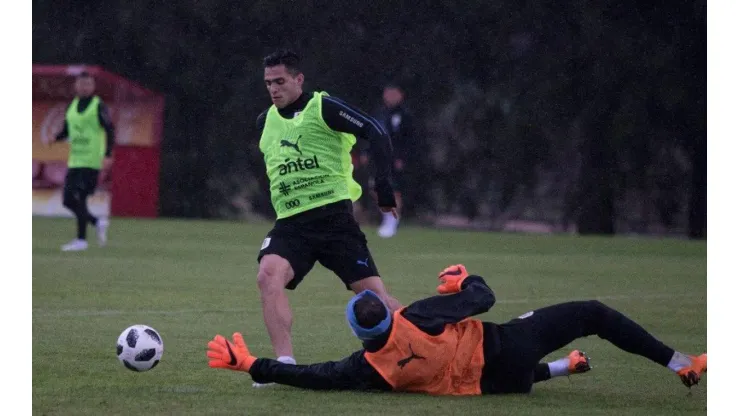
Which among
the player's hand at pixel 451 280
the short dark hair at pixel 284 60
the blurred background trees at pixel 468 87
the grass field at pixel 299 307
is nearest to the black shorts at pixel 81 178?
the grass field at pixel 299 307

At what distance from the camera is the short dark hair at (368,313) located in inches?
184

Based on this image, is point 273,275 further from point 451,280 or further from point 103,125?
point 103,125

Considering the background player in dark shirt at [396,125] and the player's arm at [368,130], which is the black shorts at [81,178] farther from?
the player's arm at [368,130]

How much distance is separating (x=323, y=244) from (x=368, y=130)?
0.51m

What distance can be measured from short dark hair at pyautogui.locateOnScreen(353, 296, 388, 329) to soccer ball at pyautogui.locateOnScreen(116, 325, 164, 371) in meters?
1.01

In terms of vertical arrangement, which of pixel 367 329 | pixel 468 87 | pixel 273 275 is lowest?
pixel 367 329

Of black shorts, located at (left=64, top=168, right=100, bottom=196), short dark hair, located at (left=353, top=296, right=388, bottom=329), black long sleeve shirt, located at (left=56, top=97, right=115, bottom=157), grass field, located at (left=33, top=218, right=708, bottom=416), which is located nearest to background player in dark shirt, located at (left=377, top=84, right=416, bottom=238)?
grass field, located at (left=33, top=218, right=708, bottom=416)

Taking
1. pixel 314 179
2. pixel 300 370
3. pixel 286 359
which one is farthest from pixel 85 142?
pixel 300 370

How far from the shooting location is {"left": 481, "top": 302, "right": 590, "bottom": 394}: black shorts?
15.9ft

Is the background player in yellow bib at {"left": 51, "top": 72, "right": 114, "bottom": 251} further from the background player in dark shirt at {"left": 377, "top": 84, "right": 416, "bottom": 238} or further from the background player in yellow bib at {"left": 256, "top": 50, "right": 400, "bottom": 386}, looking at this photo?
the background player in yellow bib at {"left": 256, "top": 50, "right": 400, "bottom": 386}

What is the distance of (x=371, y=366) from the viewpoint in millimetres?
4855

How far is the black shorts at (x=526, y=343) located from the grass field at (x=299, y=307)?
0.23 feet
